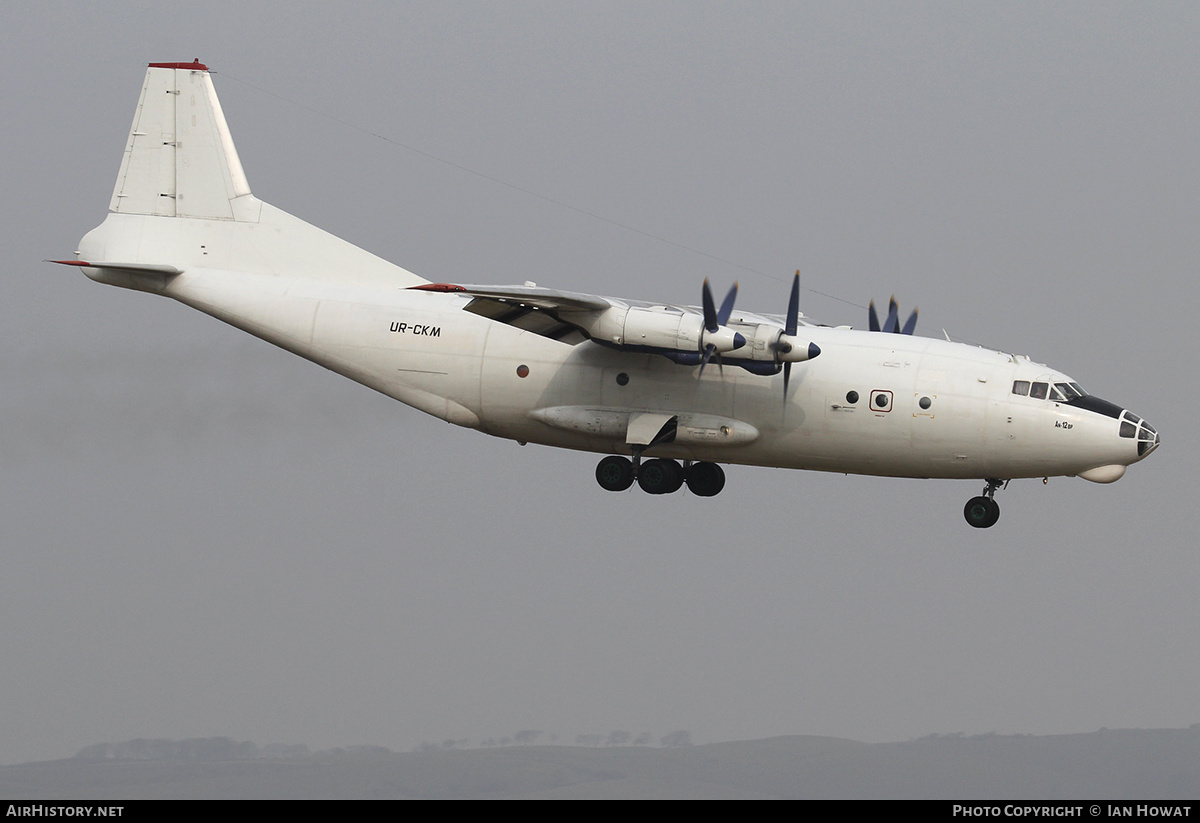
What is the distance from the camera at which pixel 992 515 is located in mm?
31984

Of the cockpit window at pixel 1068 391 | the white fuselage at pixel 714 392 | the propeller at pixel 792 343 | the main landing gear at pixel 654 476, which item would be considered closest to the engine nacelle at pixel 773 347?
the propeller at pixel 792 343

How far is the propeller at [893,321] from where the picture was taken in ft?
114

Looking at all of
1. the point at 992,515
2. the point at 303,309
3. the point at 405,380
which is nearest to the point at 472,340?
the point at 405,380

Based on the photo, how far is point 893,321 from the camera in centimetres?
3500

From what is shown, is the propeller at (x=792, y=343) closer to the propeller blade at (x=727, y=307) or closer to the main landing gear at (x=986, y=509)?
the propeller blade at (x=727, y=307)

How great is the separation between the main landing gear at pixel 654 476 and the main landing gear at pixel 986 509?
5571 mm

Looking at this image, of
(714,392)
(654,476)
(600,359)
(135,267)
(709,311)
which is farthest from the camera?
(135,267)

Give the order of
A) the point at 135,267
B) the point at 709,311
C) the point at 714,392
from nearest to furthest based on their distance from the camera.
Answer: the point at 709,311 → the point at 714,392 → the point at 135,267

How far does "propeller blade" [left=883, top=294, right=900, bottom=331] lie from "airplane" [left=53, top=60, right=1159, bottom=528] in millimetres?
41

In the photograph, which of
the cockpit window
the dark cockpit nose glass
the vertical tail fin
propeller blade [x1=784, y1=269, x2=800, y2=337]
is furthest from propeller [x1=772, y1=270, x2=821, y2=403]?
the vertical tail fin

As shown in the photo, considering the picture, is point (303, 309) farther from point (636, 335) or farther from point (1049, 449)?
point (1049, 449)

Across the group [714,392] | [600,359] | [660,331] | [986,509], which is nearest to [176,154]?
[600,359]

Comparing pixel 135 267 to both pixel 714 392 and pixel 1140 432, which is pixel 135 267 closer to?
pixel 714 392

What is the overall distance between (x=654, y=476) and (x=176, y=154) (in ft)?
45.3
